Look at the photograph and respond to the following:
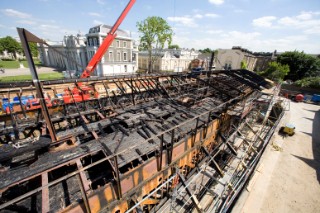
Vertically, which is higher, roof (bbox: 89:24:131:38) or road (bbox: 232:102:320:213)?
roof (bbox: 89:24:131:38)

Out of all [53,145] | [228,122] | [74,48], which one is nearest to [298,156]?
[228,122]

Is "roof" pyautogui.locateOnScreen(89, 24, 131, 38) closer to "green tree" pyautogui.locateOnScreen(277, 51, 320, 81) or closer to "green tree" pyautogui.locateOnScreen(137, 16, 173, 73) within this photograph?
"green tree" pyautogui.locateOnScreen(137, 16, 173, 73)

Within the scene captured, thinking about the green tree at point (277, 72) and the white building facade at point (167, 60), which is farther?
the white building facade at point (167, 60)

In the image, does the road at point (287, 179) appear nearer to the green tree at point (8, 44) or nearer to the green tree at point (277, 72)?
the green tree at point (277, 72)

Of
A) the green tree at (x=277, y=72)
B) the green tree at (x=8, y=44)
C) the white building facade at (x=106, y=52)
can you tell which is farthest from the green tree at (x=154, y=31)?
the green tree at (x=8, y=44)

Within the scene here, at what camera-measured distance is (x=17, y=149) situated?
3887 millimetres

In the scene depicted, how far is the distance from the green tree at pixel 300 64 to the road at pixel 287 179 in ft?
83.0

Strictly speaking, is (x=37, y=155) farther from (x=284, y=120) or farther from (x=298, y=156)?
(x=284, y=120)

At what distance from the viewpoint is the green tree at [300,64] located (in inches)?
1197

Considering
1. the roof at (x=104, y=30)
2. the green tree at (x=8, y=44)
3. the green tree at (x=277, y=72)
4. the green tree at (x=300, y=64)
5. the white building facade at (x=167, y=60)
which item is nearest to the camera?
the roof at (x=104, y=30)

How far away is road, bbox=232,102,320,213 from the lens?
7496 mm

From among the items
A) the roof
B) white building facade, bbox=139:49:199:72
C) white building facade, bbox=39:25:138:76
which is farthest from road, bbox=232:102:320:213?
the roof

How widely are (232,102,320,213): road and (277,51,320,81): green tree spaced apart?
25.3 meters

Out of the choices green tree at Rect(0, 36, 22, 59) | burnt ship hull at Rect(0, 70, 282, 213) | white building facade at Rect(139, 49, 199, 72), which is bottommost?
burnt ship hull at Rect(0, 70, 282, 213)
